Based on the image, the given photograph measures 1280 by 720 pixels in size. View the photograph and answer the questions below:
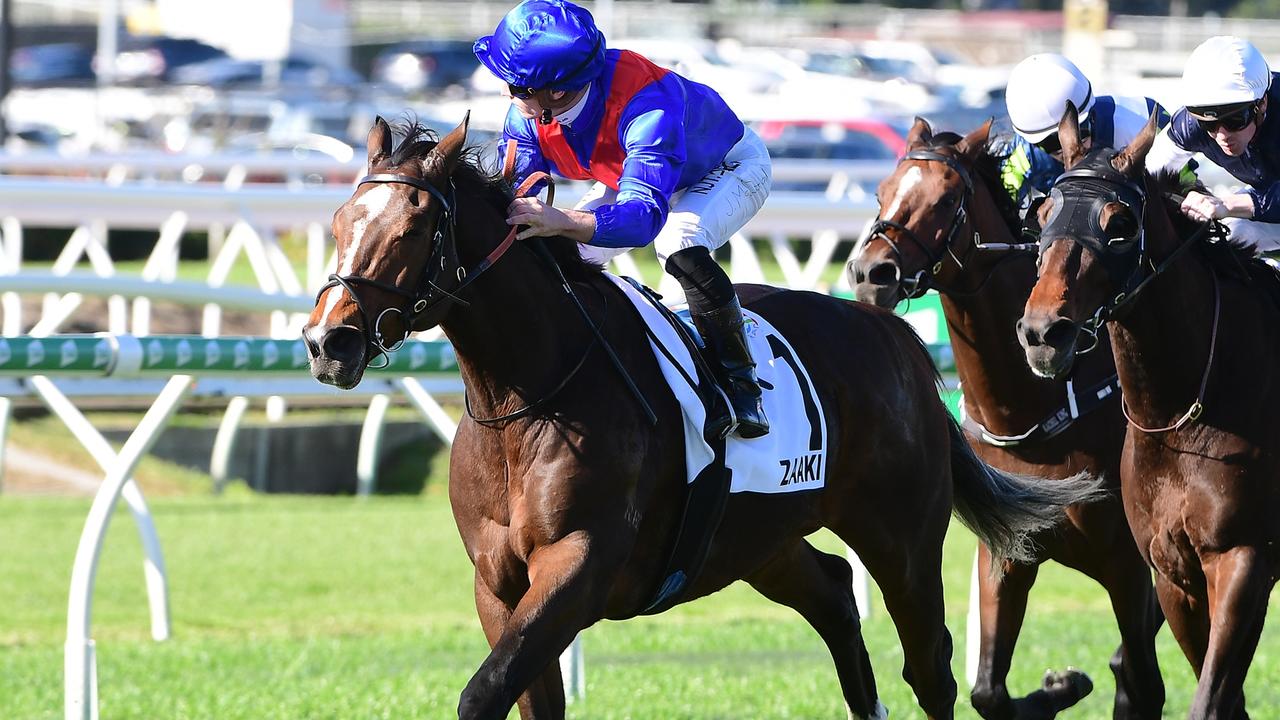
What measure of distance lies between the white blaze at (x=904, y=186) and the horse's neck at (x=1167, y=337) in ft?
3.74

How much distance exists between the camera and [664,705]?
6.12 meters

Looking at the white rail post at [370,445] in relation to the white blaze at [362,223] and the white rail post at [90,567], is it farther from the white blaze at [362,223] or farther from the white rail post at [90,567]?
the white blaze at [362,223]

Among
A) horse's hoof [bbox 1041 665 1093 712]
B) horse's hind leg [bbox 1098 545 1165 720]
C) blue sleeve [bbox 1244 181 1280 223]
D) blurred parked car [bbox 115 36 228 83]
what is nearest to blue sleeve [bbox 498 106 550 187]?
blue sleeve [bbox 1244 181 1280 223]

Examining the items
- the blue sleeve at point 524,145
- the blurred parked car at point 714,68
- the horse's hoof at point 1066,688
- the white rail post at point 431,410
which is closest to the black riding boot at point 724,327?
the blue sleeve at point 524,145

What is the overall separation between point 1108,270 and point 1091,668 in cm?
308

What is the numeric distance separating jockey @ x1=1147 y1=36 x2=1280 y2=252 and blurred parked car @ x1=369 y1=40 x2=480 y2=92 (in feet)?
102

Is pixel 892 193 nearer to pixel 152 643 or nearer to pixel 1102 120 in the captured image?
pixel 1102 120

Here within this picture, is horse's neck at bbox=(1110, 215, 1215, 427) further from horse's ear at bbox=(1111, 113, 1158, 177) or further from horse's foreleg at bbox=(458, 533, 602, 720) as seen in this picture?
horse's foreleg at bbox=(458, 533, 602, 720)

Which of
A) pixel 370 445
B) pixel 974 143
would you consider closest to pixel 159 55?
pixel 370 445

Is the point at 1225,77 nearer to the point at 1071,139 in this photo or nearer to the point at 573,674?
the point at 1071,139

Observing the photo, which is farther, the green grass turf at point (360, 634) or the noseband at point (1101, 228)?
the green grass turf at point (360, 634)

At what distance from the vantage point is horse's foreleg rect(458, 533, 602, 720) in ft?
13.1

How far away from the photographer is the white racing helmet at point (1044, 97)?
19.3 feet

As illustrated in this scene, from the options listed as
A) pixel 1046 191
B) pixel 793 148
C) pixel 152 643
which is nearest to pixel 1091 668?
pixel 1046 191
